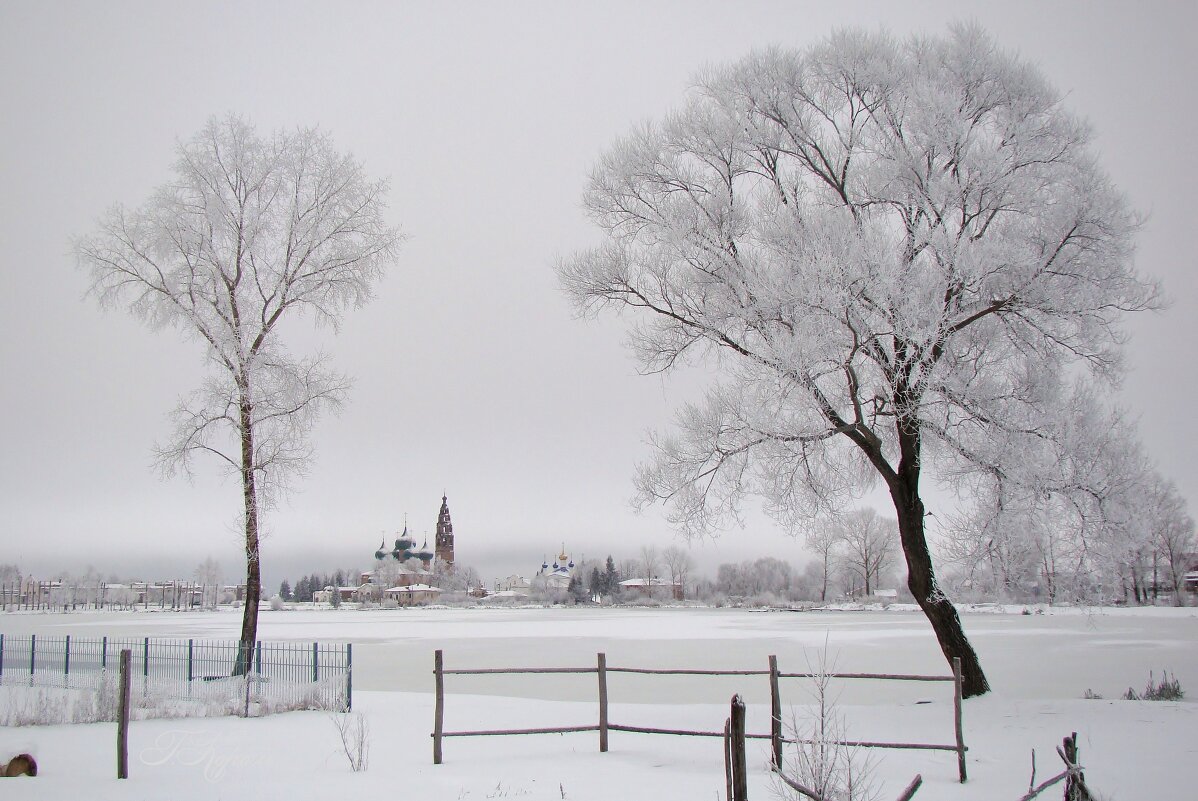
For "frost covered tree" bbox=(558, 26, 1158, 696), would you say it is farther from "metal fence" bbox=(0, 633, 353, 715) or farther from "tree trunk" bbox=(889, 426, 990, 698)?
"metal fence" bbox=(0, 633, 353, 715)

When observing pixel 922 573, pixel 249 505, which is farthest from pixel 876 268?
pixel 249 505

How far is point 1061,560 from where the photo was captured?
45.3ft

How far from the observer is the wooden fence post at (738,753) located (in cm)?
556

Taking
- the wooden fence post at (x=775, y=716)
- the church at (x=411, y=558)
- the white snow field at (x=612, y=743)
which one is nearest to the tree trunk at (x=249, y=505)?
the white snow field at (x=612, y=743)

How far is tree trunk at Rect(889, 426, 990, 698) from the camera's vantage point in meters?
14.4

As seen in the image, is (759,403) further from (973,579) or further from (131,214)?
(131,214)

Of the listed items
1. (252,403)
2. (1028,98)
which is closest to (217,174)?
(252,403)

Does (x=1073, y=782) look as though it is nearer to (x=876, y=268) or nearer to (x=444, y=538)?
(x=876, y=268)

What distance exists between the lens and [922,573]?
14703mm

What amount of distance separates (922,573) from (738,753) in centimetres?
1023

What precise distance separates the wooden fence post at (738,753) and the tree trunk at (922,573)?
9.20m

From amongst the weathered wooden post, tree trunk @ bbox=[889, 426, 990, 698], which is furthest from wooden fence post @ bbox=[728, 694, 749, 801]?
tree trunk @ bbox=[889, 426, 990, 698]

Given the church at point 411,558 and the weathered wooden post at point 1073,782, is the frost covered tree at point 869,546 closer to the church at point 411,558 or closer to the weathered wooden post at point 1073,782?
the weathered wooden post at point 1073,782

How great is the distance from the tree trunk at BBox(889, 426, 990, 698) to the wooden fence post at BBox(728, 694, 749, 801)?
9.20 metres
